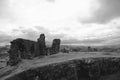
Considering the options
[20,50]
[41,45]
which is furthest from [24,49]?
[41,45]

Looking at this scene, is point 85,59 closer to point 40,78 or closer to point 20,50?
point 40,78

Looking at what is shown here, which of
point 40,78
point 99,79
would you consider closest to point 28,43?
point 40,78

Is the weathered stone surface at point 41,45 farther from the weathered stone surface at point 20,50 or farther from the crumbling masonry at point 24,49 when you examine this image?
the weathered stone surface at point 20,50

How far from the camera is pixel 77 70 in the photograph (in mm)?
29672

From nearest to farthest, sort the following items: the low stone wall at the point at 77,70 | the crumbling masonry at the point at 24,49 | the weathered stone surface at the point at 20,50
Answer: the low stone wall at the point at 77,70 → the weathered stone surface at the point at 20,50 → the crumbling masonry at the point at 24,49

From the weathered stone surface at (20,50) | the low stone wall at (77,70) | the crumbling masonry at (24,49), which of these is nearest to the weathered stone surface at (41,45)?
the crumbling masonry at (24,49)

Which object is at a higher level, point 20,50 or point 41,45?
point 41,45

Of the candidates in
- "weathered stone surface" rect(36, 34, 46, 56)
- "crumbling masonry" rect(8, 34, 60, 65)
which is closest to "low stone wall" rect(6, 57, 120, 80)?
"crumbling masonry" rect(8, 34, 60, 65)

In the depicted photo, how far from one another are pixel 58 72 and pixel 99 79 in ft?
32.8

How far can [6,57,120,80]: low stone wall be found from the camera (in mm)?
28047

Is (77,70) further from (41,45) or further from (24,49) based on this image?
(41,45)

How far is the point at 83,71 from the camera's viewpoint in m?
30.2

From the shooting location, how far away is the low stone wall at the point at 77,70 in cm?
2805

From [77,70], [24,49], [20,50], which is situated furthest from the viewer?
[24,49]
